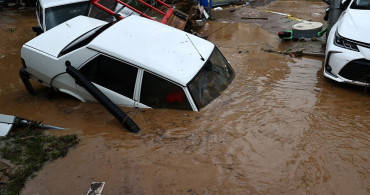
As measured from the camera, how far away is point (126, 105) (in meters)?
4.62

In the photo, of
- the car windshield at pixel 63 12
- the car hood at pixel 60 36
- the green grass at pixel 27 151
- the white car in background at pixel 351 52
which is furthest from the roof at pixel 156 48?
the car windshield at pixel 63 12

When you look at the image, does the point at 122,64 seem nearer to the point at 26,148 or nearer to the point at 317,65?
the point at 26,148

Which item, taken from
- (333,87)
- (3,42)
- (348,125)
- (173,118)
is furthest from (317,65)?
(3,42)

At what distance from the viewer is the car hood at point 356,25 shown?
530 cm

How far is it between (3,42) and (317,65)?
9.46m

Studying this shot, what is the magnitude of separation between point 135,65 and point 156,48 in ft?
1.55

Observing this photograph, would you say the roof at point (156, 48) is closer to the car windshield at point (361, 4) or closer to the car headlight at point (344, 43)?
the car headlight at point (344, 43)

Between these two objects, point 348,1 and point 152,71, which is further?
point 348,1

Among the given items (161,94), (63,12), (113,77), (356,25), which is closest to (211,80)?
(161,94)

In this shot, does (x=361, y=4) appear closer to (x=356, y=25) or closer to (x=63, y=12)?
(x=356, y=25)

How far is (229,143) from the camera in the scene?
4023 millimetres

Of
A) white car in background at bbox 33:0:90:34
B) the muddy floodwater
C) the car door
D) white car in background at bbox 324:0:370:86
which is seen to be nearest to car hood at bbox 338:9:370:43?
white car in background at bbox 324:0:370:86

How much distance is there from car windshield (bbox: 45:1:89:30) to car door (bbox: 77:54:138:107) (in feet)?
10.6

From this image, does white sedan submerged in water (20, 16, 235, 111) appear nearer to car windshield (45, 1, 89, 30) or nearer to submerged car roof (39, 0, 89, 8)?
car windshield (45, 1, 89, 30)
